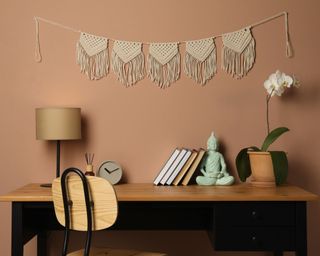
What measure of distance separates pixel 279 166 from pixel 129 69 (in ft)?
3.16

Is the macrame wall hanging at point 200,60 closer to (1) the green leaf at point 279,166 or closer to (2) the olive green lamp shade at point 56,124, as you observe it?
(1) the green leaf at point 279,166

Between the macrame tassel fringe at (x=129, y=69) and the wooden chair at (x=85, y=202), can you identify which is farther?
the macrame tassel fringe at (x=129, y=69)

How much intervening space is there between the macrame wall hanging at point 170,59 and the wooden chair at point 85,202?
3.23 feet

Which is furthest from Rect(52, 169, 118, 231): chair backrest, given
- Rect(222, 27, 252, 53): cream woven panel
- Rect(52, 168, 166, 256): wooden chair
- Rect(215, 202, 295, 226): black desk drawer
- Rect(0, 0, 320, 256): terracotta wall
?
Rect(222, 27, 252, 53): cream woven panel

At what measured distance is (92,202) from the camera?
2.21m

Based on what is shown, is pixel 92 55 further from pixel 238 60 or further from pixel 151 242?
pixel 151 242

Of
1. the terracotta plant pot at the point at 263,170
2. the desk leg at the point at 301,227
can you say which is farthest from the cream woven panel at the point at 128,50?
the desk leg at the point at 301,227

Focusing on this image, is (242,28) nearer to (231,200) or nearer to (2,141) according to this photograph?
(231,200)

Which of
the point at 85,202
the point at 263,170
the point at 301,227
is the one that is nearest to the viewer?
the point at 85,202

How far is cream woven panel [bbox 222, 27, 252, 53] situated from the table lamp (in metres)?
0.92

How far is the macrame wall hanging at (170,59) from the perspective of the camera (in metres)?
3.10

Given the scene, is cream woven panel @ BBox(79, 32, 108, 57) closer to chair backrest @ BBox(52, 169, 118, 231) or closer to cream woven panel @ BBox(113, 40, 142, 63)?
cream woven panel @ BBox(113, 40, 142, 63)

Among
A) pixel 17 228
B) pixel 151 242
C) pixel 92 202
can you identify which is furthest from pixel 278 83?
pixel 17 228

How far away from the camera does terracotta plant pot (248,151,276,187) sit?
2.79m
